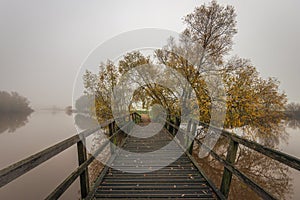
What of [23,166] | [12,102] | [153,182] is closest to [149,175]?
[153,182]

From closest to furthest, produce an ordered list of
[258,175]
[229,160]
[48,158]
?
[48,158], [229,160], [258,175]

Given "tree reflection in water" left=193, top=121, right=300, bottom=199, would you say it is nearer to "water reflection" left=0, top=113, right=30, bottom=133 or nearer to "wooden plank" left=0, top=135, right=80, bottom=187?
"wooden plank" left=0, top=135, right=80, bottom=187

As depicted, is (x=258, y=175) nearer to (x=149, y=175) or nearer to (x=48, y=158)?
(x=149, y=175)

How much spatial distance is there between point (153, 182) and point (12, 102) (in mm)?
89210

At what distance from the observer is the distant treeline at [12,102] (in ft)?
222

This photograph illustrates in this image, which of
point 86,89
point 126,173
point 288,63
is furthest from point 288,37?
point 126,173

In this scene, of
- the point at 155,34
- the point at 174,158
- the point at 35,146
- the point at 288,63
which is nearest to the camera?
the point at 174,158

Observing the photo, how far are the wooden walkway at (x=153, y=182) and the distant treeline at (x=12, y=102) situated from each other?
8588 cm

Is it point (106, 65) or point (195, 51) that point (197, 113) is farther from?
point (106, 65)

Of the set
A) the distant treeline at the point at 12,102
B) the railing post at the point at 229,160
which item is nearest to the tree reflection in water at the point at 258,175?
the railing post at the point at 229,160

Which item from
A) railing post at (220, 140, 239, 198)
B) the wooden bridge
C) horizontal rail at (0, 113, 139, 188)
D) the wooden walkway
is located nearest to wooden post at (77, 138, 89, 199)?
the wooden bridge

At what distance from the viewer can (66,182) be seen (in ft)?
6.28

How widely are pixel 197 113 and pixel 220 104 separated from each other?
56.0 inches

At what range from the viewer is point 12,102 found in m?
68.8
